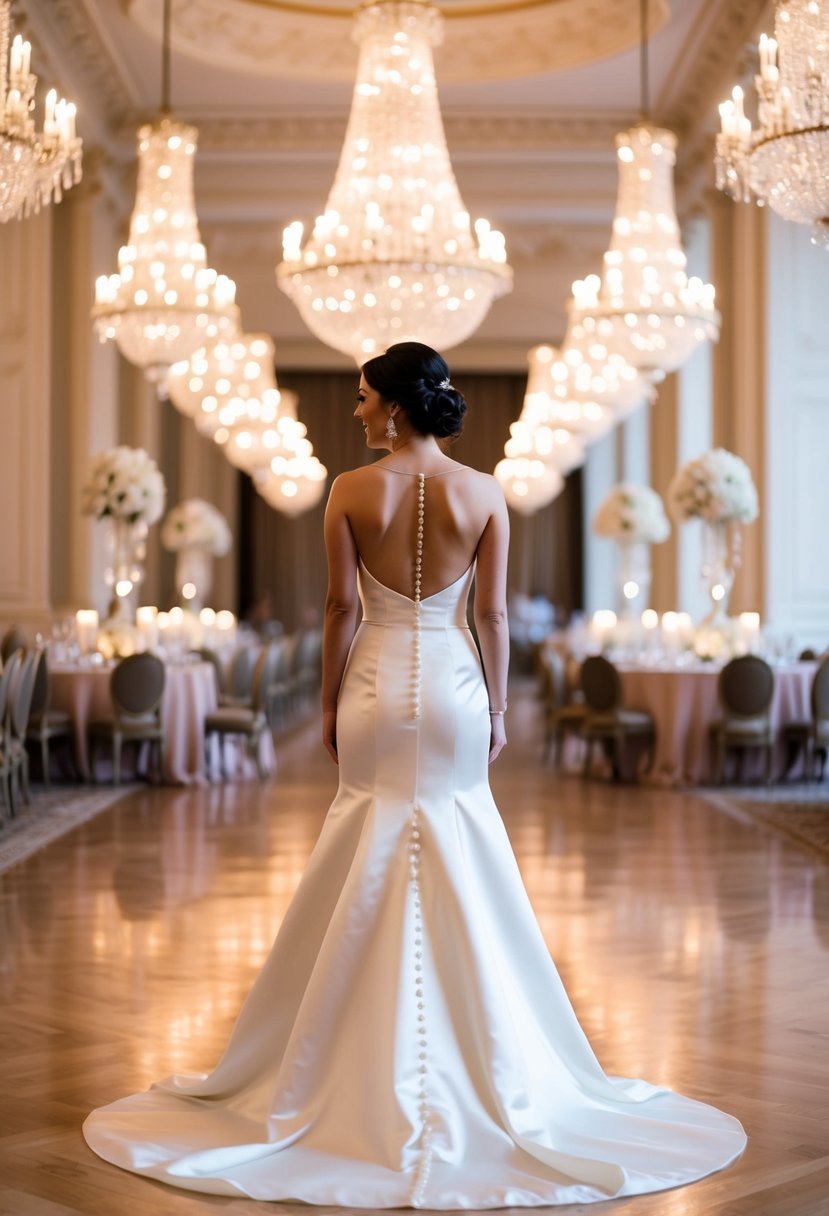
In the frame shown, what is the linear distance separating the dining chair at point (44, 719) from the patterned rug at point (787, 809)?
13.5 ft

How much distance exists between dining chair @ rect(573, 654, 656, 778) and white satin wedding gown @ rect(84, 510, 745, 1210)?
21.9 ft

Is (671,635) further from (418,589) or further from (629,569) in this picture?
(418,589)

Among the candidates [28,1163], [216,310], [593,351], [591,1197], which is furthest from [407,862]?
[593,351]

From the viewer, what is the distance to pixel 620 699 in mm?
10133

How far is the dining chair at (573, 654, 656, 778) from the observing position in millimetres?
10133

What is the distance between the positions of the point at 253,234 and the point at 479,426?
18.3 feet

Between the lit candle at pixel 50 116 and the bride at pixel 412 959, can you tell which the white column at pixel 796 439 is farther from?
the bride at pixel 412 959

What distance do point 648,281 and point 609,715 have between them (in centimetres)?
292

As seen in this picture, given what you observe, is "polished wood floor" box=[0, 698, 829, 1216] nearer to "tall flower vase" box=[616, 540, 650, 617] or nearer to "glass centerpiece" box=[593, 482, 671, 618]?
"tall flower vase" box=[616, 540, 650, 617]

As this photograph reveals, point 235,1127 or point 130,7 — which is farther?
point 130,7

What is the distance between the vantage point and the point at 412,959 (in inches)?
127

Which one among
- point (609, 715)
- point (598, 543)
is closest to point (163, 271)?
point (609, 715)

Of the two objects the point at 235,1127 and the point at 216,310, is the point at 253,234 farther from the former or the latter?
the point at 235,1127

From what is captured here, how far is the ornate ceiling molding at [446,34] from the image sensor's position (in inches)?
487
